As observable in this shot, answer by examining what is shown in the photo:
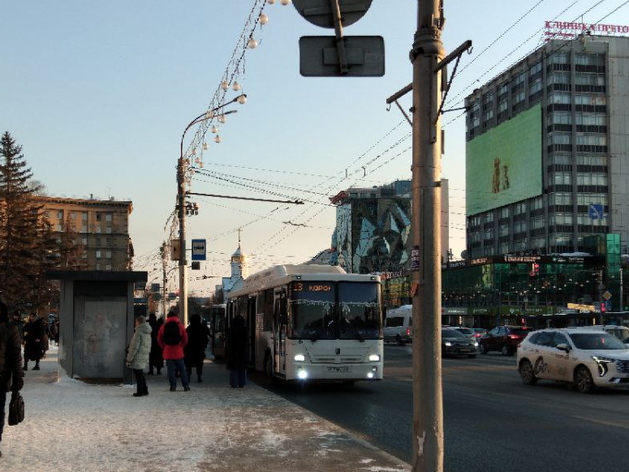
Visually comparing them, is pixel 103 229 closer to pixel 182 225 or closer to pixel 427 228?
pixel 182 225

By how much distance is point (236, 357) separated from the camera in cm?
1917

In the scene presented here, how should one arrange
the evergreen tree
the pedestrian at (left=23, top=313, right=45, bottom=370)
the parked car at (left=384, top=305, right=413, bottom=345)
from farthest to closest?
the evergreen tree, the parked car at (left=384, top=305, right=413, bottom=345), the pedestrian at (left=23, top=313, right=45, bottom=370)

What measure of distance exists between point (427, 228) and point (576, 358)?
1402 cm

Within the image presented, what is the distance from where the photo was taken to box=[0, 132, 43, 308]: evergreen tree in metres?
77.8

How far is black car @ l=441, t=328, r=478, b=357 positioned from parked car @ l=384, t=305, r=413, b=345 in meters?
18.1

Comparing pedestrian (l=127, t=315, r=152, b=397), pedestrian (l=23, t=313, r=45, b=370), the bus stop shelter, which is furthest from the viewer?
pedestrian (l=23, t=313, r=45, b=370)

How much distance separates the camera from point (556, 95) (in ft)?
414

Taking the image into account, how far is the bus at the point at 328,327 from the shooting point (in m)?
18.9

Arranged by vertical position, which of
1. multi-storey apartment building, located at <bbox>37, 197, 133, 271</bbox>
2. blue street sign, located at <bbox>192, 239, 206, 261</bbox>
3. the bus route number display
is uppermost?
multi-storey apartment building, located at <bbox>37, 197, 133, 271</bbox>

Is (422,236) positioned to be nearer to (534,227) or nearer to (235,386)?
(235,386)

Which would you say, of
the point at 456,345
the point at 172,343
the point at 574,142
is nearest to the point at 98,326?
the point at 172,343

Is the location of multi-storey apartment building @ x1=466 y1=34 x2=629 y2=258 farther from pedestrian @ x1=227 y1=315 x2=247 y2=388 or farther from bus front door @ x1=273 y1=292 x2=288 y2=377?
pedestrian @ x1=227 y1=315 x2=247 y2=388

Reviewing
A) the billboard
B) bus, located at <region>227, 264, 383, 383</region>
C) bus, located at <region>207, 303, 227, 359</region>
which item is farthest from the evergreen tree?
the billboard

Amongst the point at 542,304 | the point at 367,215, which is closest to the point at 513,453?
the point at 542,304
